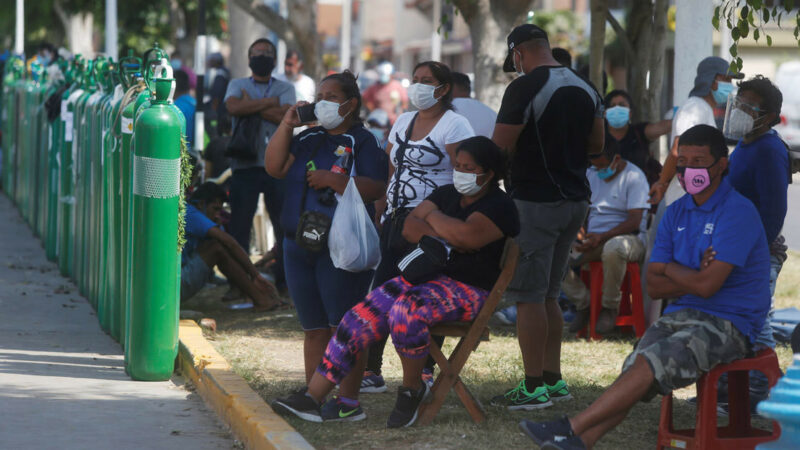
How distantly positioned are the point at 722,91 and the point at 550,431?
350 cm

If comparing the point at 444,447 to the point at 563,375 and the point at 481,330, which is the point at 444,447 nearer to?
the point at 481,330

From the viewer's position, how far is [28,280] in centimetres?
1106

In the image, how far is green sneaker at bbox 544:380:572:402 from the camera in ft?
21.5

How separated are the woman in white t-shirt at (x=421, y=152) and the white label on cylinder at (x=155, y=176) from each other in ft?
4.32

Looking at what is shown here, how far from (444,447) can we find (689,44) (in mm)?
3875

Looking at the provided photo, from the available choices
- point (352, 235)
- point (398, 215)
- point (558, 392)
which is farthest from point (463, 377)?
point (352, 235)

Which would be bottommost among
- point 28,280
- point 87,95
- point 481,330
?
point 28,280

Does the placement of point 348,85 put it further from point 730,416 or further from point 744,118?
point 730,416

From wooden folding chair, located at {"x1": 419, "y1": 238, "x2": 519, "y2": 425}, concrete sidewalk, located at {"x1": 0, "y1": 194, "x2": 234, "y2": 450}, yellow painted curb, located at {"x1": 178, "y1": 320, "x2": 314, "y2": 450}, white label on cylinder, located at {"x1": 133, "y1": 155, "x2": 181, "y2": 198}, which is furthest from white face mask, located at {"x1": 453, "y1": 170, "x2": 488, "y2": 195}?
white label on cylinder, located at {"x1": 133, "y1": 155, "x2": 181, "y2": 198}

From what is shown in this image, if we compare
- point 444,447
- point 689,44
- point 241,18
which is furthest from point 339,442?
point 241,18

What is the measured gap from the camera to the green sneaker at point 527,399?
6.29 meters

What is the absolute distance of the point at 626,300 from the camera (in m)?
8.73

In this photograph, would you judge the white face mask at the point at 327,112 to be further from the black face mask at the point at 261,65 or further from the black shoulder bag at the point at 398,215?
the black face mask at the point at 261,65

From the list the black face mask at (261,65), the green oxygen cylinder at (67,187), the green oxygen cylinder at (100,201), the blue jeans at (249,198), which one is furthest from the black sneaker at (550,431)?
the green oxygen cylinder at (67,187)
